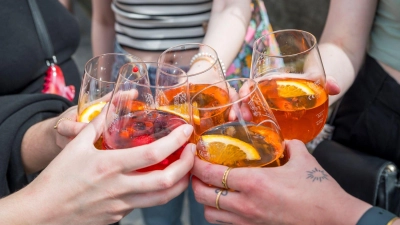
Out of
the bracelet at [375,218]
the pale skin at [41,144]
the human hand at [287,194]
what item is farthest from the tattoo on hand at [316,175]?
the pale skin at [41,144]

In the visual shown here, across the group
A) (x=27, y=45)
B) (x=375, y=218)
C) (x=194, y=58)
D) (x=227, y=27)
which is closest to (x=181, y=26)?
(x=227, y=27)

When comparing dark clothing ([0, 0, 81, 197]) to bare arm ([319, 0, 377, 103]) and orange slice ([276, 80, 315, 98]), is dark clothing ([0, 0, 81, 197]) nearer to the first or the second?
orange slice ([276, 80, 315, 98])

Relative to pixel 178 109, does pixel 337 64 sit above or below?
below

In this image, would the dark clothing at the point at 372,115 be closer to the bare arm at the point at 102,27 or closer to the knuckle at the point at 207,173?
the knuckle at the point at 207,173

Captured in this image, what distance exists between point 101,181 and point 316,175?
1.60ft

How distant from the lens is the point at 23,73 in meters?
1.72

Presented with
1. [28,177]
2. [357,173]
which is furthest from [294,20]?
[28,177]

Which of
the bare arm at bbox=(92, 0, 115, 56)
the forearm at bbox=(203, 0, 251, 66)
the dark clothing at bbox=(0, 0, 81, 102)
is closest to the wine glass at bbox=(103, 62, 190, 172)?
the forearm at bbox=(203, 0, 251, 66)

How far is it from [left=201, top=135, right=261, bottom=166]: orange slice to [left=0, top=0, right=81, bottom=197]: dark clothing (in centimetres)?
73

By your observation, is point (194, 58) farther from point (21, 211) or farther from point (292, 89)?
point (21, 211)

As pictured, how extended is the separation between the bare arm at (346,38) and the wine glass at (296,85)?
0.38 m

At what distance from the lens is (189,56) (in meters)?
1.49

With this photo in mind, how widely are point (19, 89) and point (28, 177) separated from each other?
1.31 ft

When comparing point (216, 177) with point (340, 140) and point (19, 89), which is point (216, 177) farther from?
point (19, 89)
